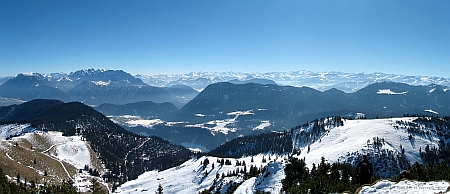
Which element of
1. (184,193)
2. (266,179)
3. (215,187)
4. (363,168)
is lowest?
(184,193)

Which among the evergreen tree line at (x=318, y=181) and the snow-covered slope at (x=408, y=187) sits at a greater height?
the snow-covered slope at (x=408, y=187)

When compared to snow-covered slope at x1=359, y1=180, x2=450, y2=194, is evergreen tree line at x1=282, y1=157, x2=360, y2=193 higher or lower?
lower

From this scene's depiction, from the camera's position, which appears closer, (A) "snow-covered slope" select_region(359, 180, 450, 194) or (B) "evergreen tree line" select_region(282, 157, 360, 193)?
(A) "snow-covered slope" select_region(359, 180, 450, 194)

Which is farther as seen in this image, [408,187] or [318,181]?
A: [318,181]

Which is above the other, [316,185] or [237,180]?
[316,185]

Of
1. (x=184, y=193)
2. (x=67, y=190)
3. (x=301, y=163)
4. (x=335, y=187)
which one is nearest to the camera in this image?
(x=335, y=187)

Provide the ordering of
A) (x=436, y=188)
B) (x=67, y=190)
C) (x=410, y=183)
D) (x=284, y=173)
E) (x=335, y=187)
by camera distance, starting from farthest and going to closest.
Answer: (x=284, y=173), (x=67, y=190), (x=335, y=187), (x=410, y=183), (x=436, y=188)

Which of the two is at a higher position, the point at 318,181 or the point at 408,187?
the point at 408,187

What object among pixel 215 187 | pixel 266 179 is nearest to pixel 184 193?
pixel 215 187

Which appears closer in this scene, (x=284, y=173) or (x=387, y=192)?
(x=387, y=192)

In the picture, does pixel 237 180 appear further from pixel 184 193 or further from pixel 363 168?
pixel 363 168

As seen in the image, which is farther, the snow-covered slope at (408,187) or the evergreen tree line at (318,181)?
the evergreen tree line at (318,181)
